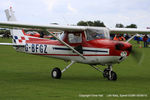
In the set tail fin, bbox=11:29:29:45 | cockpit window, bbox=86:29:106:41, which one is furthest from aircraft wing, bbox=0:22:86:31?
tail fin, bbox=11:29:29:45

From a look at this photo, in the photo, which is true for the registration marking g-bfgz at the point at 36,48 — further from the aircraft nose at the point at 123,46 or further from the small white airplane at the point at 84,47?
the aircraft nose at the point at 123,46

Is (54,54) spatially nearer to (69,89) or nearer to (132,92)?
(69,89)

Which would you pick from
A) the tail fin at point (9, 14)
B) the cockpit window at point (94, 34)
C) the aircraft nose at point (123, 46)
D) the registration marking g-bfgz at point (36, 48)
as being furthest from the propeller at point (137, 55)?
the tail fin at point (9, 14)

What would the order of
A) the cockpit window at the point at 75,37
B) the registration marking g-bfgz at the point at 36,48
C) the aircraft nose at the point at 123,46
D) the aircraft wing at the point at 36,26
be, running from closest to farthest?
the aircraft nose at the point at 123,46 → the aircraft wing at the point at 36,26 → the cockpit window at the point at 75,37 → the registration marking g-bfgz at the point at 36,48

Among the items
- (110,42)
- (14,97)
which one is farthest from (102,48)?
(14,97)

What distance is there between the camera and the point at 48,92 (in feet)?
32.4

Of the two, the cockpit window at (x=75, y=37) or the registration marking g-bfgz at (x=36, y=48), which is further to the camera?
the registration marking g-bfgz at (x=36, y=48)

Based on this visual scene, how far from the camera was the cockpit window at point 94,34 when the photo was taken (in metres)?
12.9

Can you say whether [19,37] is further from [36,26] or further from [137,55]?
[137,55]

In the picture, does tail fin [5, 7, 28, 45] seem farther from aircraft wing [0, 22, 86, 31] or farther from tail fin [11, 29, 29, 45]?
aircraft wing [0, 22, 86, 31]

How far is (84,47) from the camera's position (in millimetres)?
13141

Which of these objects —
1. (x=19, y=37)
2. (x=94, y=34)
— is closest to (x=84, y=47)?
(x=94, y=34)

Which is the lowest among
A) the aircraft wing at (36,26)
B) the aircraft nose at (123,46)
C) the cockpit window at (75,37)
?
the aircraft nose at (123,46)

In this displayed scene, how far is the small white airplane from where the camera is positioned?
40.3 ft
